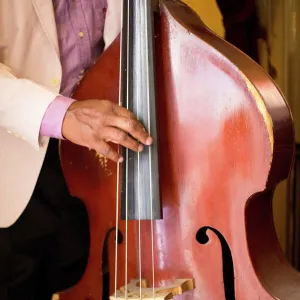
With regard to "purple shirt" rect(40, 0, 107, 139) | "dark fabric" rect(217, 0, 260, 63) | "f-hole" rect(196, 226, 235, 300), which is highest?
"dark fabric" rect(217, 0, 260, 63)

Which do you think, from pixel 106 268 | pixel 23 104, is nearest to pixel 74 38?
pixel 23 104

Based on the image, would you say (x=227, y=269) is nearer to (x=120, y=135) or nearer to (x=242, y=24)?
(x=120, y=135)

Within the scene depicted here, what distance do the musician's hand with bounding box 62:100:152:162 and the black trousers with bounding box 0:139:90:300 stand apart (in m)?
0.24

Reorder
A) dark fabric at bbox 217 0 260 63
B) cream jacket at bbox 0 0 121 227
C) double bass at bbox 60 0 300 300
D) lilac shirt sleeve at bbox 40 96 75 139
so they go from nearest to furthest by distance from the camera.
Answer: double bass at bbox 60 0 300 300
lilac shirt sleeve at bbox 40 96 75 139
cream jacket at bbox 0 0 121 227
dark fabric at bbox 217 0 260 63

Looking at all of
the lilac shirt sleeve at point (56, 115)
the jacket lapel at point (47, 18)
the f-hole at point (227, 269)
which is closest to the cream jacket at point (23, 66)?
the jacket lapel at point (47, 18)

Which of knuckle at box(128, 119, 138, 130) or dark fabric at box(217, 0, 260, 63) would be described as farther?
dark fabric at box(217, 0, 260, 63)

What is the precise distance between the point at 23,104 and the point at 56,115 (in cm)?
6

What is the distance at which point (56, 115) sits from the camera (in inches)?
35.2

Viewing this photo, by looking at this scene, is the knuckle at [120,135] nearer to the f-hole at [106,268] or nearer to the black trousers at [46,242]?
the f-hole at [106,268]

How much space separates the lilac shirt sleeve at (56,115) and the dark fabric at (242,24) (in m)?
0.56

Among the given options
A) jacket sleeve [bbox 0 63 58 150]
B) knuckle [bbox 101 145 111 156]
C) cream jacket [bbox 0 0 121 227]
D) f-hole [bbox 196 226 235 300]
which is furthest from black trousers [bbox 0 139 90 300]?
f-hole [bbox 196 226 235 300]

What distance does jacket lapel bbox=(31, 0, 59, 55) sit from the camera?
103 centimetres

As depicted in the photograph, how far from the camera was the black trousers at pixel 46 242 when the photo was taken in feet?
3.61

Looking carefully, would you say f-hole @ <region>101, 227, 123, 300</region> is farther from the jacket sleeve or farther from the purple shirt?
the purple shirt
